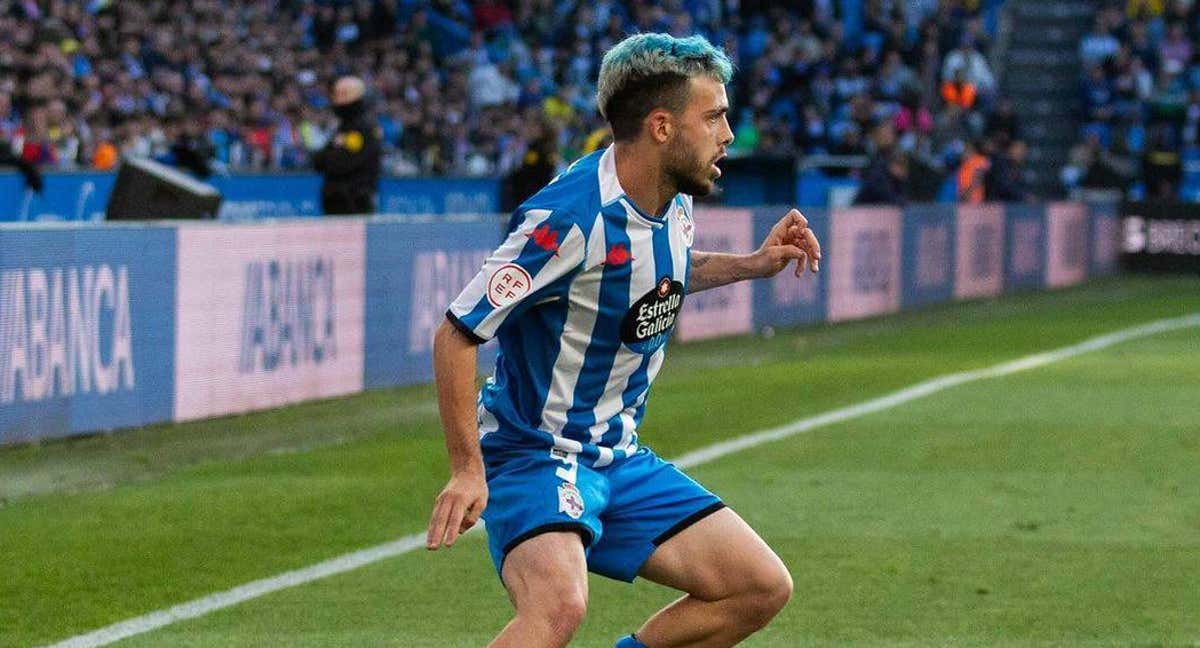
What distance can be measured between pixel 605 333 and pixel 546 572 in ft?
1.98

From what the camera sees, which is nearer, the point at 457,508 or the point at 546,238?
the point at 457,508

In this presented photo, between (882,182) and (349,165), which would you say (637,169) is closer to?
(349,165)

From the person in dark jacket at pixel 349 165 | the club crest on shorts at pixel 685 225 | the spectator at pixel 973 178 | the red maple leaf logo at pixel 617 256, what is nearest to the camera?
the red maple leaf logo at pixel 617 256

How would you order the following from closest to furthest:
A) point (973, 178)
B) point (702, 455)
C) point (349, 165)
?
point (702, 455) → point (349, 165) → point (973, 178)

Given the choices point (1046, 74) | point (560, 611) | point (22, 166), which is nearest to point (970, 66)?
point (1046, 74)

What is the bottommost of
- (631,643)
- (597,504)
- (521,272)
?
(631,643)

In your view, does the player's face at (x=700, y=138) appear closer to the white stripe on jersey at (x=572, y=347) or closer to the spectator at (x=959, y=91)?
the white stripe on jersey at (x=572, y=347)

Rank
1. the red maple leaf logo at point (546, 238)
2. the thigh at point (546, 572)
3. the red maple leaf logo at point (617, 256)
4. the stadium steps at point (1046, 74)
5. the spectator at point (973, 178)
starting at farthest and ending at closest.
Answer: the stadium steps at point (1046, 74) < the spectator at point (973, 178) < the red maple leaf logo at point (617, 256) < the red maple leaf logo at point (546, 238) < the thigh at point (546, 572)

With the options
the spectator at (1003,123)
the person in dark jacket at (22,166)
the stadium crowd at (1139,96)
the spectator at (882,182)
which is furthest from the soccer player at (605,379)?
the spectator at (1003,123)

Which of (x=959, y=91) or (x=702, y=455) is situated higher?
(x=959, y=91)

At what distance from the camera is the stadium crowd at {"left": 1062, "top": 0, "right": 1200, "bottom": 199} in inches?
1492

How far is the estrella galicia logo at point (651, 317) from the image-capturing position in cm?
541

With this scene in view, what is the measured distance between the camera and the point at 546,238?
17.0ft

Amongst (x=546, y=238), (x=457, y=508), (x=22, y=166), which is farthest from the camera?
(x=22, y=166)
